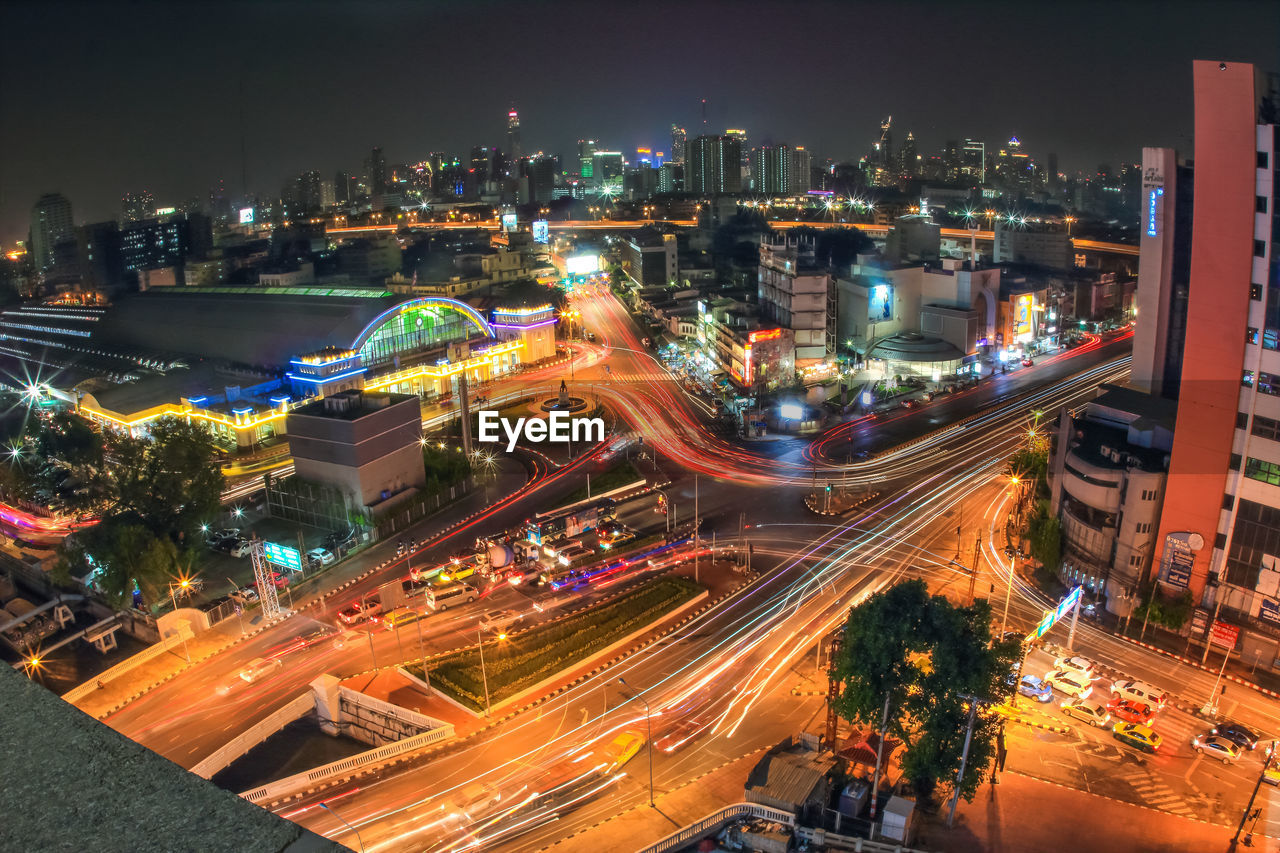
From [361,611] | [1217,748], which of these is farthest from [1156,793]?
[361,611]

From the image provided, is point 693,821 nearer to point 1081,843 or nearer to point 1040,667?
point 1081,843

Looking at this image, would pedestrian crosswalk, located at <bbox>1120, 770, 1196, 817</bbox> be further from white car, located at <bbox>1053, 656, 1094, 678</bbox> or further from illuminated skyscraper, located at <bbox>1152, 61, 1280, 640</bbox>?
illuminated skyscraper, located at <bbox>1152, 61, 1280, 640</bbox>

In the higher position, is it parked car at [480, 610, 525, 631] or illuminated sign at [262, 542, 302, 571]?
illuminated sign at [262, 542, 302, 571]

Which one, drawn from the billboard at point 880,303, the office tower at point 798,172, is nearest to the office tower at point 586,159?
→ the office tower at point 798,172

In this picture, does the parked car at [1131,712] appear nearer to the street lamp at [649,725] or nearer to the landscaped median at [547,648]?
the street lamp at [649,725]

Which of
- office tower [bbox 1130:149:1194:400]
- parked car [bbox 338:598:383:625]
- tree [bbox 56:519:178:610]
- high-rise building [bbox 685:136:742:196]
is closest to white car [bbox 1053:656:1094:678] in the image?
office tower [bbox 1130:149:1194:400]

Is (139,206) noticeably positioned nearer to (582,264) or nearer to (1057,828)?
(582,264)
